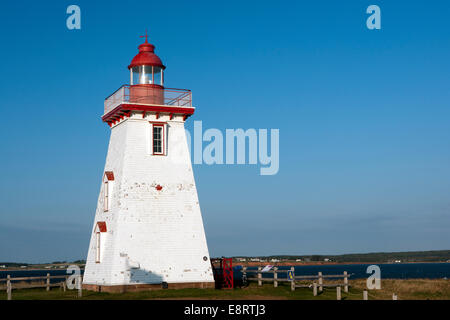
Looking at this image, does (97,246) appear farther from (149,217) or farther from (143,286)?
(143,286)

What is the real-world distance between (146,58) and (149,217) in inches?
328

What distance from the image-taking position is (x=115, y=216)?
97.8ft

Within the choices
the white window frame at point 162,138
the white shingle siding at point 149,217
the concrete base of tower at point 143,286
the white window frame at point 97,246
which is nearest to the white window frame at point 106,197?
the white shingle siding at point 149,217

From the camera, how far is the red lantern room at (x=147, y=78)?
31.2 m

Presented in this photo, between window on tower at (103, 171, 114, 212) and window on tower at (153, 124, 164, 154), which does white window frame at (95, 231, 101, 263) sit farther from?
window on tower at (153, 124, 164, 154)

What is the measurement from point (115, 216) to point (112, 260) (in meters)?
2.17

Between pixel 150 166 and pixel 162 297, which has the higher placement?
pixel 150 166

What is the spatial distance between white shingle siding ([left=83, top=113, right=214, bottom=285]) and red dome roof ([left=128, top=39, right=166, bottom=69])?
2.80m

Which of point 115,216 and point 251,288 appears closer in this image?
point 115,216

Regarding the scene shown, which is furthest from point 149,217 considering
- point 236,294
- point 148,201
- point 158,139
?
point 236,294

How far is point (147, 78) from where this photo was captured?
31672 millimetres
